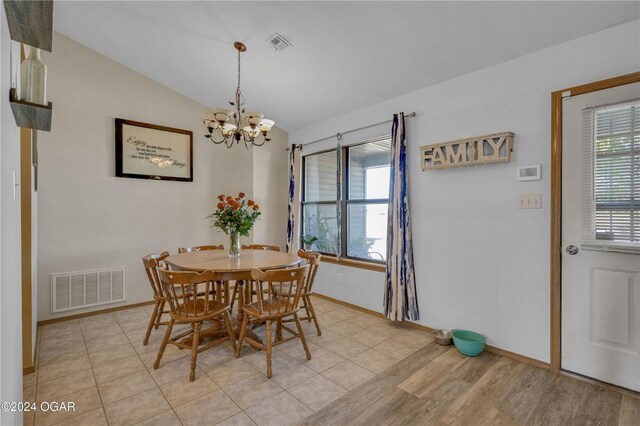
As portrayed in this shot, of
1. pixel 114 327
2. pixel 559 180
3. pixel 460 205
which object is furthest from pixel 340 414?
pixel 114 327

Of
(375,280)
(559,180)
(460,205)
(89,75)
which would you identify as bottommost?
(375,280)

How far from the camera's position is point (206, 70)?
11.3 feet

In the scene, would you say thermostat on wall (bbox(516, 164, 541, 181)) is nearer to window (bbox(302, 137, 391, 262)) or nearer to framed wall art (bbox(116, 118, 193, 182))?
window (bbox(302, 137, 391, 262))

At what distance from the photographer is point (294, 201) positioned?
15.2 ft

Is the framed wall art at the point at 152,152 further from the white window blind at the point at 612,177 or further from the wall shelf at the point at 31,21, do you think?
the white window blind at the point at 612,177

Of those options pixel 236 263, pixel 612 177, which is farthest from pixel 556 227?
pixel 236 263

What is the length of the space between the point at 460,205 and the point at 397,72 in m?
1.43

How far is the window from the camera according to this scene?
3689 millimetres

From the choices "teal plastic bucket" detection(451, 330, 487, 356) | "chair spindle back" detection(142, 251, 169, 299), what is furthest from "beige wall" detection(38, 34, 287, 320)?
"teal plastic bucket" detection(451, 330, 487, 356)

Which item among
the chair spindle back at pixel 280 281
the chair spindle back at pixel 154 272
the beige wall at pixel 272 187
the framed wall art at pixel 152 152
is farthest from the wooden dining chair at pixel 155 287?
the beige wall at pixel 272 187

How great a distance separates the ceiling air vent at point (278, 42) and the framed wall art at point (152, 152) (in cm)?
198

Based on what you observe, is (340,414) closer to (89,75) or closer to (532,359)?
(532,359)

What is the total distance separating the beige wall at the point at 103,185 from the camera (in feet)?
10.7

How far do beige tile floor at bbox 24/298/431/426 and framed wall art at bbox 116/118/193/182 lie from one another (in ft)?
6.03
